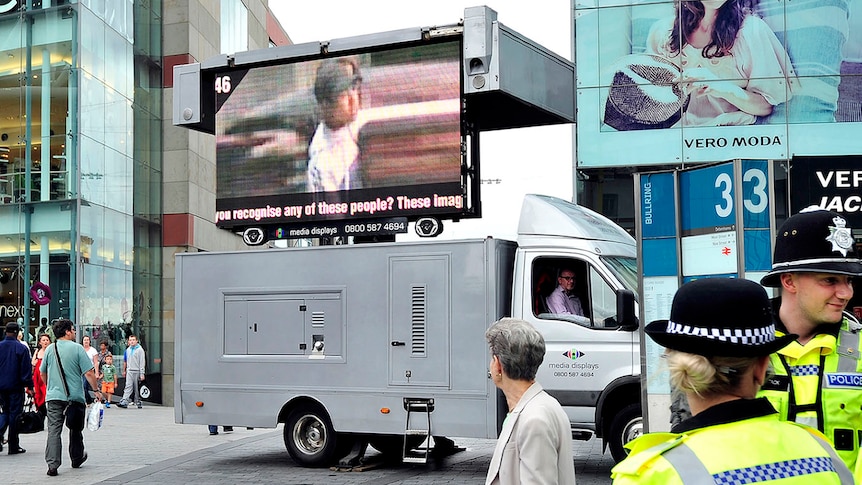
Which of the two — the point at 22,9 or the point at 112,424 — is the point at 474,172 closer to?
the point at 112,424

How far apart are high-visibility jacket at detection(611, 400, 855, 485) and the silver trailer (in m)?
9.13

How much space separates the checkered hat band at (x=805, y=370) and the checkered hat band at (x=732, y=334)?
124 cm

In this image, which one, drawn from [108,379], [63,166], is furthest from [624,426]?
[63,166]

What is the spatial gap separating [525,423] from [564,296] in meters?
7.82

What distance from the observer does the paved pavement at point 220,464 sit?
12.2 metres

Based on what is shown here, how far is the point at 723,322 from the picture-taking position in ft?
7.37

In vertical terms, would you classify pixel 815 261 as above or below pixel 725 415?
above

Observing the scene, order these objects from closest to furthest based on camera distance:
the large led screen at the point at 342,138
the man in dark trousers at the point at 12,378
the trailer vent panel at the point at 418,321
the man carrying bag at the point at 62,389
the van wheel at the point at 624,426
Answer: the van wheel at the point at 624,426 < the trailer vent panel at the point at 418,321 < the man carrying bag at the point at 62,389 < the large led screen at the point at 342,138 < the man in dark trousers at the point at 12,378

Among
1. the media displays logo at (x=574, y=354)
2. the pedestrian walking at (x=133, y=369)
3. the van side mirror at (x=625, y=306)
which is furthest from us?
the pedestrian walking at (x=133, y=369)

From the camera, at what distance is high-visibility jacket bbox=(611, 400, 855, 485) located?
203 centimetres

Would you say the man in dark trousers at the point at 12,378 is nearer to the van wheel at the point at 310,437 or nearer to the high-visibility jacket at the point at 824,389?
the van wheel at the point at 310,437

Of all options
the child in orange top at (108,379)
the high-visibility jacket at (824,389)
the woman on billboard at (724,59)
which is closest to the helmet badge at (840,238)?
the high-visibility jacket at (824,389)

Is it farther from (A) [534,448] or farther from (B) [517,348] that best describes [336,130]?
(A) [534,448]

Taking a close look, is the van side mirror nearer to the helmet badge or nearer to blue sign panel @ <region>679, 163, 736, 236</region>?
blue sign panel @ <region>679, 163, 736, 236</region>
